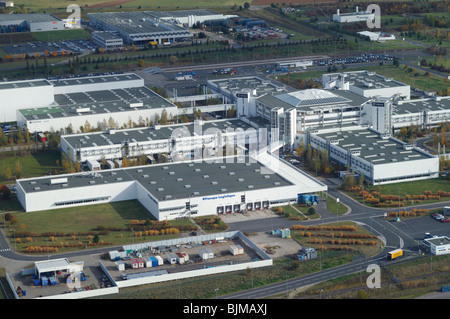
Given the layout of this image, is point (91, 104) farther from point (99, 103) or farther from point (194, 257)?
point (194, 257)

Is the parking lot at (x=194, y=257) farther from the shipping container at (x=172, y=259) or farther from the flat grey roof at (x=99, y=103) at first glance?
the flat grey roof at (x=99, y=103)

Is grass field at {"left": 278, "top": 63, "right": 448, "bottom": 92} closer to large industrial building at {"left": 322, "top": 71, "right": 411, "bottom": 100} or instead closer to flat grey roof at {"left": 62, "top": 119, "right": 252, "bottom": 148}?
large industrial building at {"left": 322, "top": 71, "right": 411, "bottom": 100}

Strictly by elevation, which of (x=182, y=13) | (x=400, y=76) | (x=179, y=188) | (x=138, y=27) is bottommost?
(x=400, y=76)

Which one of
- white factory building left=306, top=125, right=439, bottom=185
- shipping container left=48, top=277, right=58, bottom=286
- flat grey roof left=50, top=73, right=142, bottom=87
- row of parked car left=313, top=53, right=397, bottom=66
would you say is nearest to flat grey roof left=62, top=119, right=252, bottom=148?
white factory building left=306, top=125, right=439, bottom=185

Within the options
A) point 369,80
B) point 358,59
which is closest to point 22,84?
point 369,80

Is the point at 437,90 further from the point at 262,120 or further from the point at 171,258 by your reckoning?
the point at 171,258
